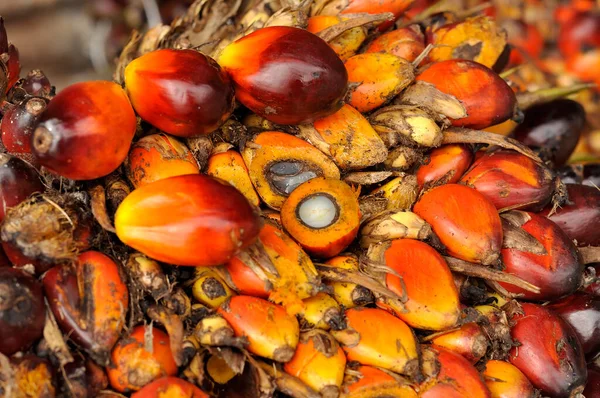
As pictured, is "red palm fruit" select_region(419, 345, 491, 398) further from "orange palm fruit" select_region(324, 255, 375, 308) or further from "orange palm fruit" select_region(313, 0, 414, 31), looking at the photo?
"orange palm fruit" select_region(313, 0, 414, 31)

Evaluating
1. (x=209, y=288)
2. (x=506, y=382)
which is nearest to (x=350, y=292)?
(x=209, y=288)

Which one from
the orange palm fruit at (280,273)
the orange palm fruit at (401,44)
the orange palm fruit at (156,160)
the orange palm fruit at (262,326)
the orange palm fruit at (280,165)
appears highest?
the orange palm fruit at (401,44)

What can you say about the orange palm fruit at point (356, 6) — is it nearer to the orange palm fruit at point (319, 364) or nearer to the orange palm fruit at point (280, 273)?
the orange palm fruit at point (280, 273)

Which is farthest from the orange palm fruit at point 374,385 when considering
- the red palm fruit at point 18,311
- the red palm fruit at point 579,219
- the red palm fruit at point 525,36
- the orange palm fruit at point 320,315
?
the red palm fruit at point 525,36

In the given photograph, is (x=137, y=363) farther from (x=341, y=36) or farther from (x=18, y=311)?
(x=341, y=36)

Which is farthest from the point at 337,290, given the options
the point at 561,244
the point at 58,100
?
the point at 58,100

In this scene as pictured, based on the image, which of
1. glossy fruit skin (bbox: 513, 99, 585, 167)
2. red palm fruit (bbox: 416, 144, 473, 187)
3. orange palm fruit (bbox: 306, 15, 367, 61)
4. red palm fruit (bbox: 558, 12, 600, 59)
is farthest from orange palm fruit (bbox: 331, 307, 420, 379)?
red palm fruit (bbox: 558, 12, 600, 59)
